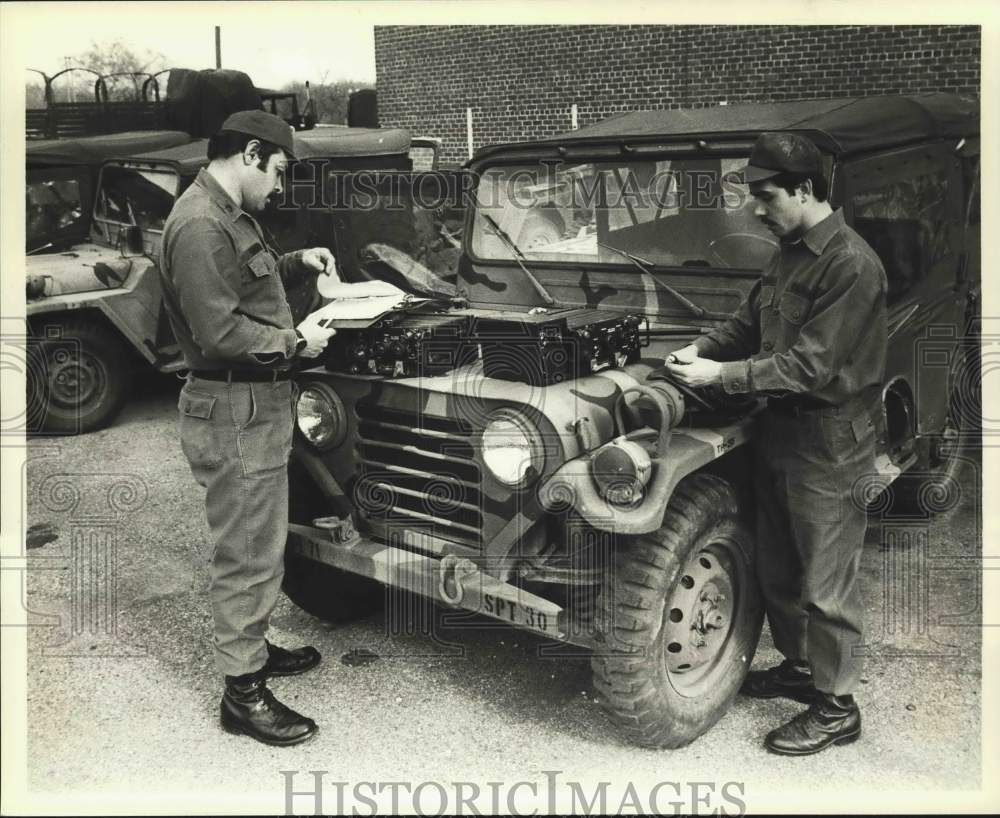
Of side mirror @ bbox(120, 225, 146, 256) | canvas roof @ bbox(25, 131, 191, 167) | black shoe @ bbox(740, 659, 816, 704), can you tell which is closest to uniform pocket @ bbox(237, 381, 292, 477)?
black shoe @ bbox(740, 659, 816, 704)

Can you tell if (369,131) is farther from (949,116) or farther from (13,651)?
(13,651)

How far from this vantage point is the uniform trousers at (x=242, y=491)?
10.4 feet

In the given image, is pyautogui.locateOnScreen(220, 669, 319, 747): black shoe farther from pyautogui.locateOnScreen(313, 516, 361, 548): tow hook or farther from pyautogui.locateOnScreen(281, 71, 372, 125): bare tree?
pyautogui.locateOnScreen(281, 71, 372, 125): bare tree

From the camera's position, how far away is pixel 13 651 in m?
2.97

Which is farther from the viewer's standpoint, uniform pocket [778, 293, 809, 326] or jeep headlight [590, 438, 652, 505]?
uniform pocket [778, 293, 809, 326]

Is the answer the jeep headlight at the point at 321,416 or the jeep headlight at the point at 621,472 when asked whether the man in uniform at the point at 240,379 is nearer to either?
the jeep headlight at the point at 321,416

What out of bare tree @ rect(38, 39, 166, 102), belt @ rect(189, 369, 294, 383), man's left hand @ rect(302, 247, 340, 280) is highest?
bare tree @ rect(38, 39, 166, 102)

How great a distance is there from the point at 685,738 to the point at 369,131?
7441 mm

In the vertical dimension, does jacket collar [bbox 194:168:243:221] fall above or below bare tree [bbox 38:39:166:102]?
below

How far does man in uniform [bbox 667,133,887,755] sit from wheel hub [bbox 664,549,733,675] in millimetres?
189

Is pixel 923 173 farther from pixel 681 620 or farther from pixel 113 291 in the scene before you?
pixel 113 291

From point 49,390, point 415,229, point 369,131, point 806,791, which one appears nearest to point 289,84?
point 369,131

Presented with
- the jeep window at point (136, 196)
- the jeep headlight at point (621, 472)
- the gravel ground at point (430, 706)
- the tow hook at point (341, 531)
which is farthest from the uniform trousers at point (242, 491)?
the jeep window at point (136, 196)

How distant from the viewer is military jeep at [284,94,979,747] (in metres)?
Answer: 2.99
